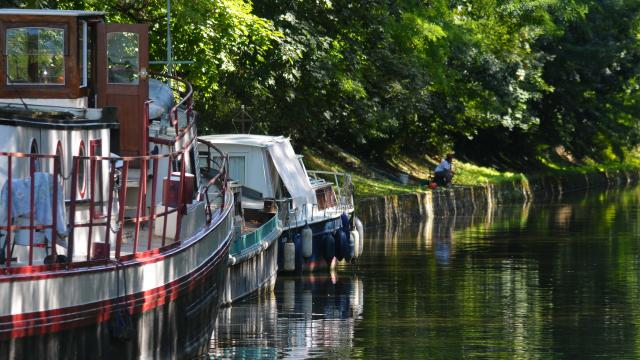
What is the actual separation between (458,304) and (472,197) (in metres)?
27.0

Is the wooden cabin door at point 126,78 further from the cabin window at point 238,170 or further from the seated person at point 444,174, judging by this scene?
the seated person at point 444,174

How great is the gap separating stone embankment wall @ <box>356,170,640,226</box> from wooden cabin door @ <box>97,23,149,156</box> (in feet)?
71.4

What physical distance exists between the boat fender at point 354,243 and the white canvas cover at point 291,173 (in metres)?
1.61

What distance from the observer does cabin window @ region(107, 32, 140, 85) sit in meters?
19.2

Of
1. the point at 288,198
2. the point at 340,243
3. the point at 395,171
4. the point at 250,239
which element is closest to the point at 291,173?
the point at 288,198

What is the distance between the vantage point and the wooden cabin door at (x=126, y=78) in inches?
754

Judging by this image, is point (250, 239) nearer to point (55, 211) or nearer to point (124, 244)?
point (124, 244)

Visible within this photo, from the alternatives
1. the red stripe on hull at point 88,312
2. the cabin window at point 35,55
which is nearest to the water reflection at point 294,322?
the red stripe on hull at point 88,312

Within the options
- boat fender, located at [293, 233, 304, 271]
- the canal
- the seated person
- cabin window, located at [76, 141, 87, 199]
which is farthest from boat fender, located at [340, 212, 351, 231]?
the seated person

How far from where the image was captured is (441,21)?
159ft

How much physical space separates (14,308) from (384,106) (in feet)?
106

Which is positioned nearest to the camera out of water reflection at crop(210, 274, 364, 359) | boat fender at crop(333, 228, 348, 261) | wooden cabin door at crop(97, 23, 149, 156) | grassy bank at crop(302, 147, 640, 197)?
wooden cabin door at crop(97, 23, 149, 156)

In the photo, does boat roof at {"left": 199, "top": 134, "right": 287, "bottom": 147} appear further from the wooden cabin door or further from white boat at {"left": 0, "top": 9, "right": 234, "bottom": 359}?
the wooden cabin door

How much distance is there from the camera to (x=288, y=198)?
→ 2939cm
